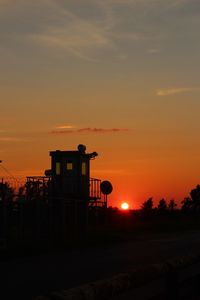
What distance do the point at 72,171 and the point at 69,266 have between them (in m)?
26.5

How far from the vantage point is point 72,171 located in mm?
46375

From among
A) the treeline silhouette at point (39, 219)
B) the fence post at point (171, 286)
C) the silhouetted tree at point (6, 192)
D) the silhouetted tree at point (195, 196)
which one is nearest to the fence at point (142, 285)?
the fence post at point (171, 286)

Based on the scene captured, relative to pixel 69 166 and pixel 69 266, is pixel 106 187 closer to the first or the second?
pixel 69 166

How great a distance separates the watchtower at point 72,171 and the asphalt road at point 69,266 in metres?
17.0

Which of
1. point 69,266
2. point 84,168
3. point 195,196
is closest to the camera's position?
point 69,266

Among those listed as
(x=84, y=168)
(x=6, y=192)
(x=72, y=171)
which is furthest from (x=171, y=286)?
(x=84, y=168)

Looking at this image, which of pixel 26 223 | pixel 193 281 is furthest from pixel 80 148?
pixel 193 281

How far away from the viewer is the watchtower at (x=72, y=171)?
4612 centimetres

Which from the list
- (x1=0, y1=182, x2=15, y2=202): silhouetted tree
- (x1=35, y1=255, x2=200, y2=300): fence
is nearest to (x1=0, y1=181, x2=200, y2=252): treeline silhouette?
(x1=0, y1=182, x2=15, y2=202): silhouetted tree

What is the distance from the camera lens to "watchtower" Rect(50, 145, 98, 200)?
151 feet

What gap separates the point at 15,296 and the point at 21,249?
12747 millimetres

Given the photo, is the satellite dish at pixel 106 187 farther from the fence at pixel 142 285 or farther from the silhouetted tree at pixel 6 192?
the fence at pixel 142 285

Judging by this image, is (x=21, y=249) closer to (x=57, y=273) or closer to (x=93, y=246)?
(x=93, y=246)

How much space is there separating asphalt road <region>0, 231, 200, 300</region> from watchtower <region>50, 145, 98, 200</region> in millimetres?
16958
